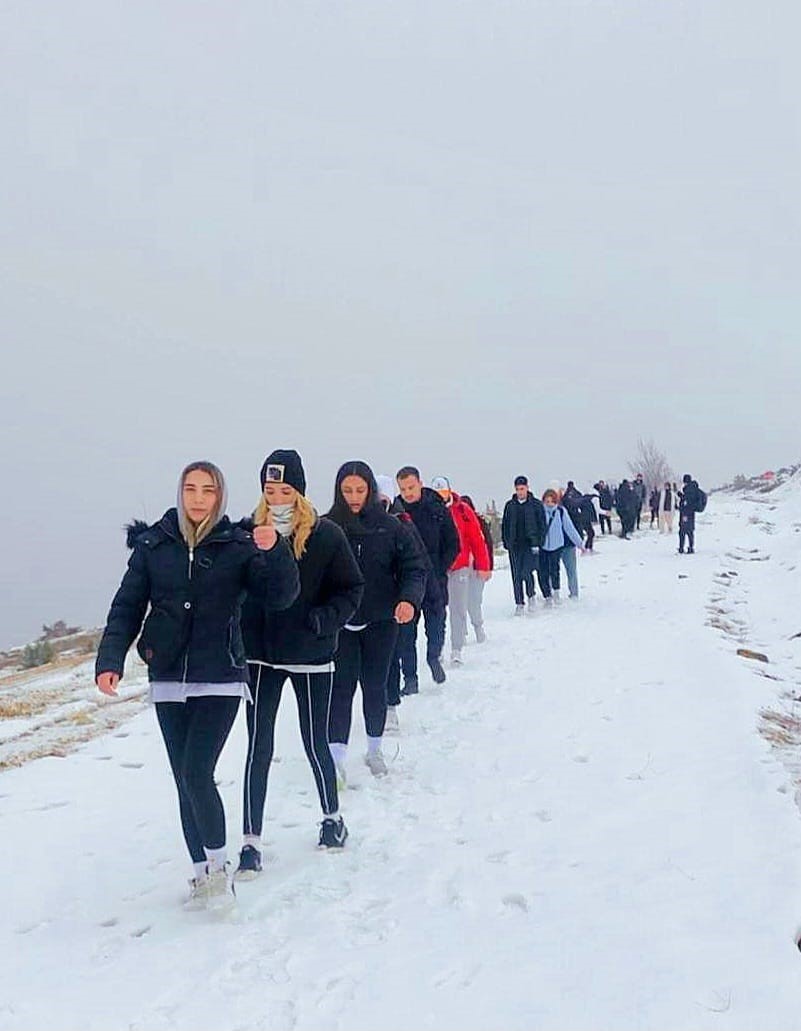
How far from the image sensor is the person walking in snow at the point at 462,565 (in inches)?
410

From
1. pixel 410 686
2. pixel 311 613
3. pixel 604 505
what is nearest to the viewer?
pixel 311 613

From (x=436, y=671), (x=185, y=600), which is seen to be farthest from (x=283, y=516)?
(x=436, y=671)

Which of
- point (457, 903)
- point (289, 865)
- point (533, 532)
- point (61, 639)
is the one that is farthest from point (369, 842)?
point (61, 639)

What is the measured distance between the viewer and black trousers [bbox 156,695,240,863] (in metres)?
4.20

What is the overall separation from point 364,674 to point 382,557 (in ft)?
2.73

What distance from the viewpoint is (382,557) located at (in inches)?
245

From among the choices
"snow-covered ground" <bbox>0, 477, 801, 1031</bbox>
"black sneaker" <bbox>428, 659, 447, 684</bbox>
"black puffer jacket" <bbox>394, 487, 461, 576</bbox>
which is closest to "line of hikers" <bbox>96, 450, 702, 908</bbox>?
"snow-covered ground" <bbox>0, 477, 801, 1031</bbox>

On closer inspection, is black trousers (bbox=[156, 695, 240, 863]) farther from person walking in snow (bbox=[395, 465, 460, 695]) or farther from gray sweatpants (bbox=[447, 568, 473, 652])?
gray sweatpants (bbox=[447, 568, 473, 652])

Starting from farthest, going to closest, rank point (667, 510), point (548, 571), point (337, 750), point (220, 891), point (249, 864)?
point (667, 510)
point (548, 571)
point (337, 750)
point (249, 864)
point (220, 891)

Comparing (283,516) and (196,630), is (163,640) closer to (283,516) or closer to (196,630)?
(196,630)

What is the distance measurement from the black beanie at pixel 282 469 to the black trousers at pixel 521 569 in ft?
30.9

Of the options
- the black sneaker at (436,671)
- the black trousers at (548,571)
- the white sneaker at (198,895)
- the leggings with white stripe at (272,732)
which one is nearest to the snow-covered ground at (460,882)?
the white sneaker at (198,895)

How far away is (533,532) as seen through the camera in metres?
13.9

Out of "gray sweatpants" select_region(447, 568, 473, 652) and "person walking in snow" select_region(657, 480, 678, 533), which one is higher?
"person walking in snow" select_region(657, 480, 678, 533)
